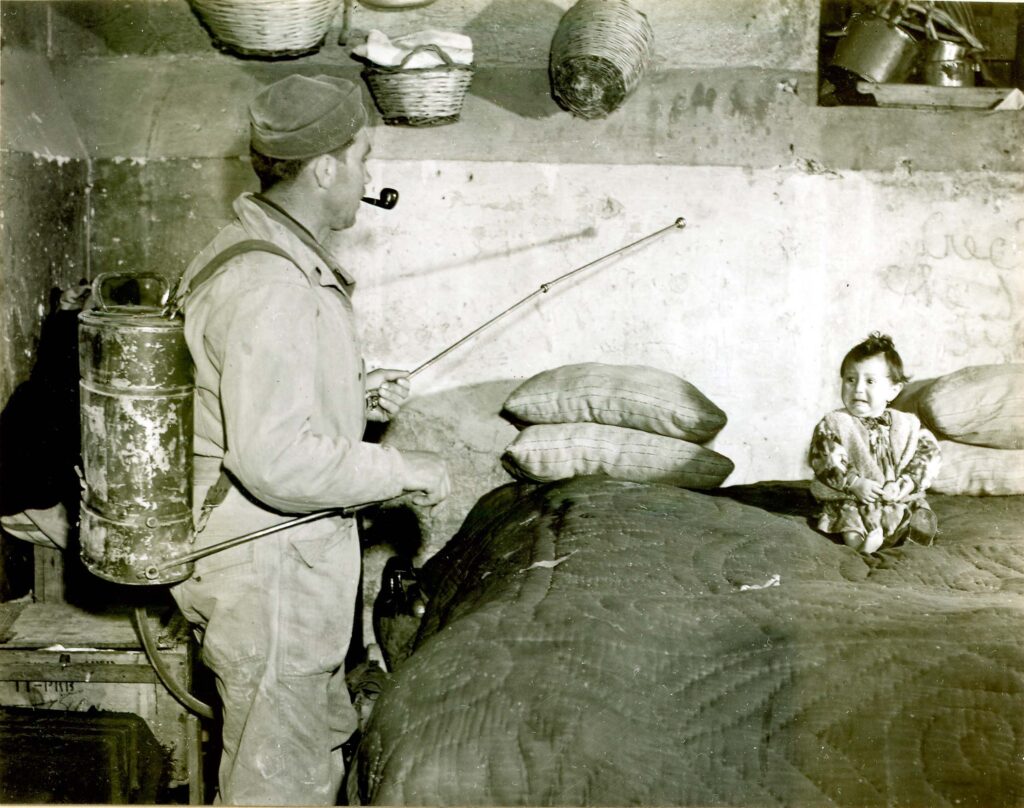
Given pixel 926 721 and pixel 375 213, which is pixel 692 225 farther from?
pixel 926 721

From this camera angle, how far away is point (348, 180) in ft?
8.34

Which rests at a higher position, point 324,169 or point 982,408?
point 324,169

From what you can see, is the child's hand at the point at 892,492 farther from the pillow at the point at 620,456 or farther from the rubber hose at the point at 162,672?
the rubber hose at the point at 162,672

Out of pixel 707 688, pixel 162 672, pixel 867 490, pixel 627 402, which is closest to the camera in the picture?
pixel 707 688

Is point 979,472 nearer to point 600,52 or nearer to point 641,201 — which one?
point 641,201

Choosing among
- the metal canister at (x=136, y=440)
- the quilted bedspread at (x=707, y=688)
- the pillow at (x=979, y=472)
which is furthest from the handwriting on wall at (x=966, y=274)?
the metal canister at (x=136, y=440)

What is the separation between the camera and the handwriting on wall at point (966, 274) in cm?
420

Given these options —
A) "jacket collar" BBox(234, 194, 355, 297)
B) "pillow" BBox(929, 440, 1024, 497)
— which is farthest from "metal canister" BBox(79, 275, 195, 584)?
"pillow" BBox(929, 440, 1024, 497)

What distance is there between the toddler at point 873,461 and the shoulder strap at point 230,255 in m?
2.16

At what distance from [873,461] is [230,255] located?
242cm

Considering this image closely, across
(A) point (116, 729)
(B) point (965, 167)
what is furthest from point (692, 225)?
(A) point (116, 729)

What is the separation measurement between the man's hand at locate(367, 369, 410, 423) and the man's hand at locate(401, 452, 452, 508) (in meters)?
0.53

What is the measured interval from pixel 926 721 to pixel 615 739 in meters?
0.64

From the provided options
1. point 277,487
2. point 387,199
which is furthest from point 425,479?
point 387,199
